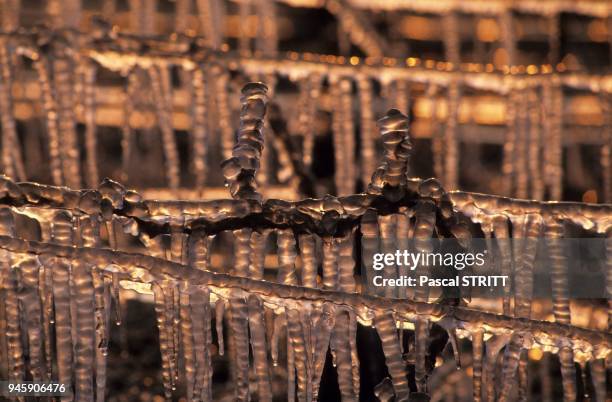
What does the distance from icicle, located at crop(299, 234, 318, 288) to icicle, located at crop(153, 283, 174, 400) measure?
161 mm

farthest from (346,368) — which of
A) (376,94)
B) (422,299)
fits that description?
(376,94)

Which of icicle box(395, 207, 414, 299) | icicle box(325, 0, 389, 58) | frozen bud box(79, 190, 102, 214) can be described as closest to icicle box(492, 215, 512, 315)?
icicle box(395, 207, 414, 299)

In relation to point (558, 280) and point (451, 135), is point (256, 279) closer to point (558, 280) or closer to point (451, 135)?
point (558, 280)

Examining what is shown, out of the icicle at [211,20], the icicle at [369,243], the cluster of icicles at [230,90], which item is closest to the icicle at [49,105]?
the cluster of icicles at [230,90]

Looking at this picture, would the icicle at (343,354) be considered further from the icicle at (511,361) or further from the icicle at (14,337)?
the icicle at (14,337)

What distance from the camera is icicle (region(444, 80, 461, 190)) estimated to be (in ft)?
6.36

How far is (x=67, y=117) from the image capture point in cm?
203

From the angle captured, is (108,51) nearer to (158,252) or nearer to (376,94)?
(158,252)

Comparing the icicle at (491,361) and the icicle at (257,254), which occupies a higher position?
the icicle at (257,254)

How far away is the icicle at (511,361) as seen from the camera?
3.83 feet

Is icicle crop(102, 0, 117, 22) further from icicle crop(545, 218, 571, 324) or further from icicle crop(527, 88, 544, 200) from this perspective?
icicle crop(545, 218, 571, 324)

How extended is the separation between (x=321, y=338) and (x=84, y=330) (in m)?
0.27

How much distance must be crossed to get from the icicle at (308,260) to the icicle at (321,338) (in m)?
0.03

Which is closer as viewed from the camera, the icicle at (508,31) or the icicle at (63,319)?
the icicle at (63,319)
